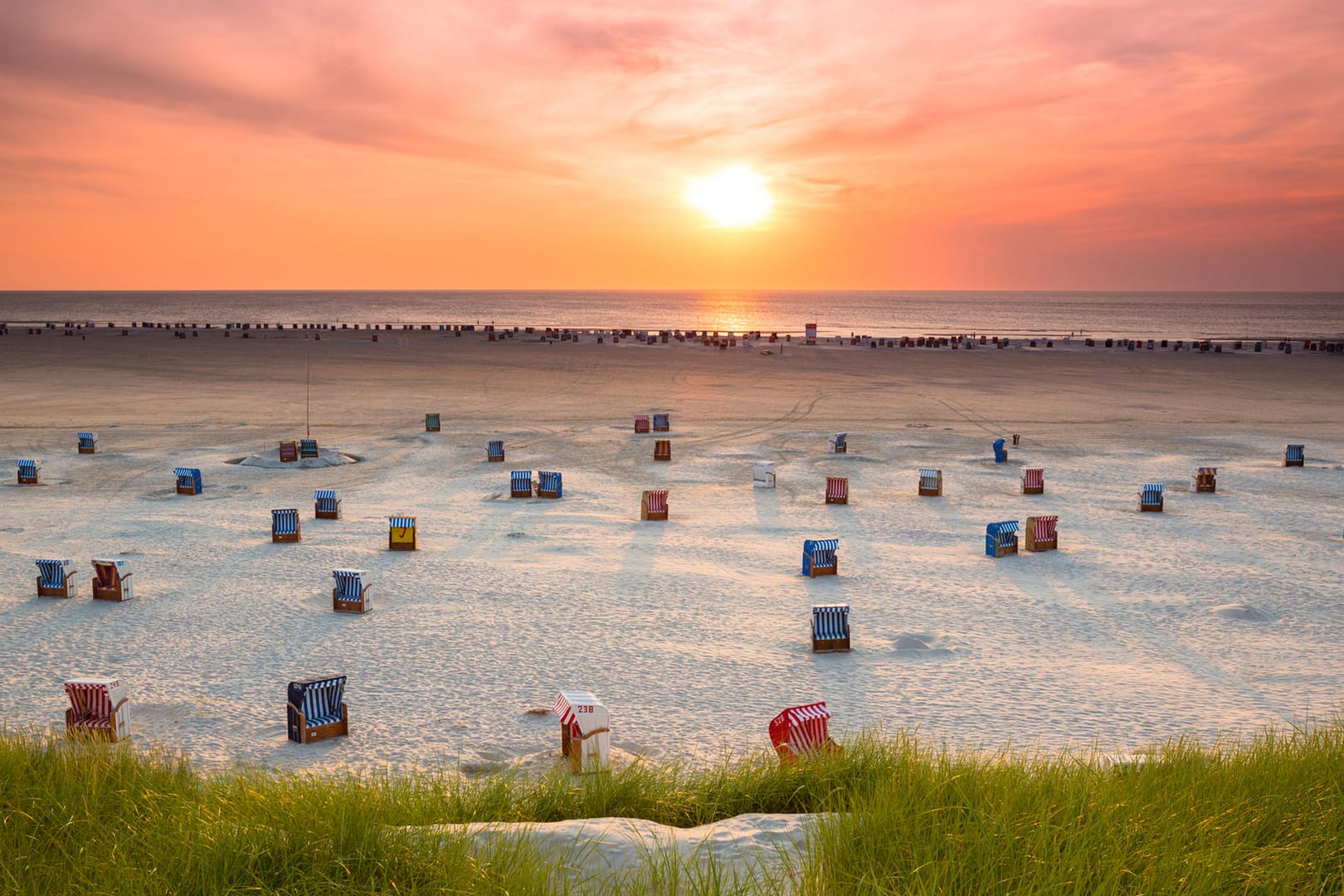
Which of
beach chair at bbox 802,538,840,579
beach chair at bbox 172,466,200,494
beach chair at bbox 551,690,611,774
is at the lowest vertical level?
beach chair at bbox 551,690,611,774

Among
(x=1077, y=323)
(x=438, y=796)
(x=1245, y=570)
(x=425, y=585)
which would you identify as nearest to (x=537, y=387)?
(x=425, y=585)

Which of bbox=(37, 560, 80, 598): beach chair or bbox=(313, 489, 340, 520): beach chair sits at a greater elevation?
bbox=(313, 489, 340, 520): beach chair

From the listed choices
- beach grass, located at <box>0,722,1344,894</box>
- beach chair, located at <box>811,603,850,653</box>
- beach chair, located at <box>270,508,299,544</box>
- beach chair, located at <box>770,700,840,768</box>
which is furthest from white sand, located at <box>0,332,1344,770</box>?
beach grass, located at <box>0,722,1344,894</box>

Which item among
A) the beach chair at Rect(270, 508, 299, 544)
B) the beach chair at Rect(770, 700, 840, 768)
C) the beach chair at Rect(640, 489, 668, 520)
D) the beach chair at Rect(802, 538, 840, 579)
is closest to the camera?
the beach chair at Rect(770, 700, 840, 768)

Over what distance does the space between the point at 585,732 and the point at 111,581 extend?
450 inches

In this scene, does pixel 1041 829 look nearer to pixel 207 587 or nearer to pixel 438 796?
pixel 438 796

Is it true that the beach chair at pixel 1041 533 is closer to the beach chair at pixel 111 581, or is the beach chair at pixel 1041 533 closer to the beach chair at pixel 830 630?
the beach chair at pixel 830 630

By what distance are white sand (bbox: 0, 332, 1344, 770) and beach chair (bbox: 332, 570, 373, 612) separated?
0.38 metres

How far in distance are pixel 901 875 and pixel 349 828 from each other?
13.2 feet

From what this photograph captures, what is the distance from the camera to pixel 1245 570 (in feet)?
67.4

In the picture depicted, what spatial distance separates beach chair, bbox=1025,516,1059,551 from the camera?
869 inches

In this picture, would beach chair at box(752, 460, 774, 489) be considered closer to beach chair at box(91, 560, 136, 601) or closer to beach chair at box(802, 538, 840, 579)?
beach chair at box(802, 538, 840, 579)

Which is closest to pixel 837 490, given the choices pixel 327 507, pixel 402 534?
pixel 402 534

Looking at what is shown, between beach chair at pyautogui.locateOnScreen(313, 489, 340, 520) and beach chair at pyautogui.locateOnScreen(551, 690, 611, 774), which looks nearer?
beach chair at pyautogui.locateOnScreen(551, 690, 611, 774)
